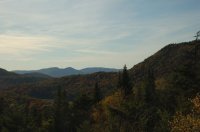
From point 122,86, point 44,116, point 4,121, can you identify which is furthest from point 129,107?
point 44,116

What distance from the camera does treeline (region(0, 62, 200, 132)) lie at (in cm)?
5056

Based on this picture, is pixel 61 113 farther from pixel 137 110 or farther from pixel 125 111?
pixel 137 110

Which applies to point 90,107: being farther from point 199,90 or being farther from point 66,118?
point 199,90

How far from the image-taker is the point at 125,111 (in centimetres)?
6122

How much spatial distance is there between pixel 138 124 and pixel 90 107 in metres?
32.9

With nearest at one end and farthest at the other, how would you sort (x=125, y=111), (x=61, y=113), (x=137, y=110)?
(x=125, y=111) → (x=137, y=110) → (x=61, y=113)

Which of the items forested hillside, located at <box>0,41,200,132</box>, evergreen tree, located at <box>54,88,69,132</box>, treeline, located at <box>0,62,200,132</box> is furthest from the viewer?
evergreen tree, located at <box>54,88,69,132</box>

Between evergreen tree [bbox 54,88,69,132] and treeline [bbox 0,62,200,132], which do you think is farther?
evergreen tree [bbox 54,88,69,132]

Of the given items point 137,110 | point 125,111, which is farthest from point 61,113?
point 137,110

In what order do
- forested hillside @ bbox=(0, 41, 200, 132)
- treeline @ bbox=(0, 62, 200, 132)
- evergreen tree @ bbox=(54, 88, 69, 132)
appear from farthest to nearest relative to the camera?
evergreen tree @ bbox=(54, 88, 69, 132) < treeline @ bbox=(0, 62, 200, 132) < forested hillside @ bbox=(0, 41, 200, 132)

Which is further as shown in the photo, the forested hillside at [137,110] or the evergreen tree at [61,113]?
the evergreen tree at [61,113]

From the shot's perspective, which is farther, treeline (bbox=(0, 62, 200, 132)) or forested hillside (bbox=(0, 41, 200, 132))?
treeline (bbox=(0, 62, 200, 132))

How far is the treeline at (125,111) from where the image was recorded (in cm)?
5056

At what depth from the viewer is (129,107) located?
61.0 metres
